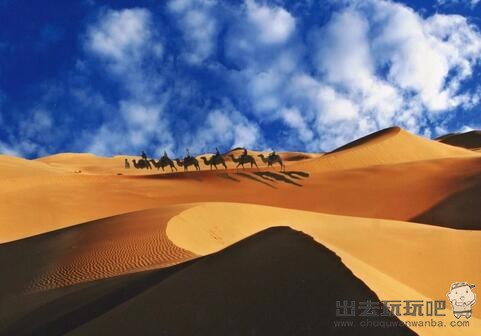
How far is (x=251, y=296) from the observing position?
19.8ft

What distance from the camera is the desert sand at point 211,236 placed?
22.1 feet

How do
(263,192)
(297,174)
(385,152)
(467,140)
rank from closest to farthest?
(263,192)
(297,174)
(385,152)
(467,140)

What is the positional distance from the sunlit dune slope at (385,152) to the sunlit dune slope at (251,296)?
91.0 feet

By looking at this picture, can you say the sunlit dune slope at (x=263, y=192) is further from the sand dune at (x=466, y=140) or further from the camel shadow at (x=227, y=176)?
the sand dune at (x=466, y=140)

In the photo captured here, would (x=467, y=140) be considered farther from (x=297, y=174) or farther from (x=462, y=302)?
(x=462, y=302)

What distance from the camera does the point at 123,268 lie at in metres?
10.7

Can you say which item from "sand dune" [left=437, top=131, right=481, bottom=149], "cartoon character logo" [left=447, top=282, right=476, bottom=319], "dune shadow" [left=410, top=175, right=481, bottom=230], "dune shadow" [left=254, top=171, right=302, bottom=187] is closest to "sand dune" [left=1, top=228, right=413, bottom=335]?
"cartoon character logo" [left=447, top=282, right=476, bottom=319]

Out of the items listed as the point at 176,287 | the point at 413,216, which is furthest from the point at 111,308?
the point at 413,216

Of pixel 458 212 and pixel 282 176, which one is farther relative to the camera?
pixel 282 176

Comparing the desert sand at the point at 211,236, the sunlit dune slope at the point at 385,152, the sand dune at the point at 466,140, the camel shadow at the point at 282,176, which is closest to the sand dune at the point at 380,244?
the desert sand at the point at 211,236

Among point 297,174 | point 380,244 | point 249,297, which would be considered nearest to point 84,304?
point 249,297

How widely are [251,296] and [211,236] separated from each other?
7992 mm

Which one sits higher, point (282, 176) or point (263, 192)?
point (282, 176)

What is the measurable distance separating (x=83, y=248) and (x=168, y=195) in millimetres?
14317
